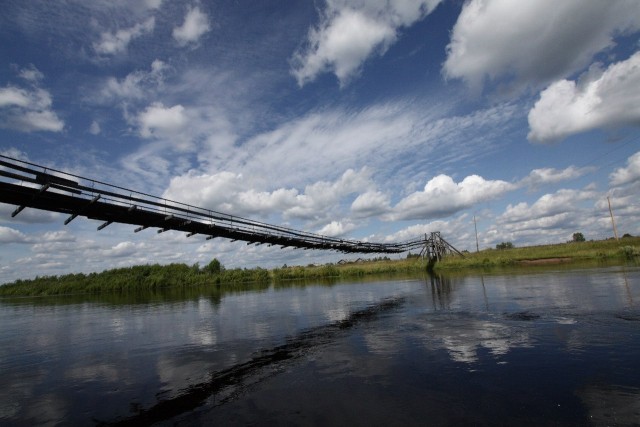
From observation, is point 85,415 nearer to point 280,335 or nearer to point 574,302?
point 280,335

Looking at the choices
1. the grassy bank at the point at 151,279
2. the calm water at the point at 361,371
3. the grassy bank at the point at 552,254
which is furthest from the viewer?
the grassy bank at the point at 151,279

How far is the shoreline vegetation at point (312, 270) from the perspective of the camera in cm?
6594

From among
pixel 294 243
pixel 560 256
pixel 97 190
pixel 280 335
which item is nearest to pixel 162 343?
pixel 280 335

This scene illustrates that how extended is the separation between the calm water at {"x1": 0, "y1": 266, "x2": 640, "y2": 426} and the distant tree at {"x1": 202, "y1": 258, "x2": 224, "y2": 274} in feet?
311

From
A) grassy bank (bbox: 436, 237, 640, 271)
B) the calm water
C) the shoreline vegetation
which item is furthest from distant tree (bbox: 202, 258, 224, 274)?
the calm water

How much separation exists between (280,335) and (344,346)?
540 cm

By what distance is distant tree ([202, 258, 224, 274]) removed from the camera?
117 meters

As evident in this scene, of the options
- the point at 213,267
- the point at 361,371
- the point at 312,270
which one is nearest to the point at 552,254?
the point at 312,270

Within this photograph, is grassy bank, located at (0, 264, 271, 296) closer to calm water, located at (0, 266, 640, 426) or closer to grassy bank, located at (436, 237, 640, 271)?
grassy bank, located at (436, 237, 640, 271)

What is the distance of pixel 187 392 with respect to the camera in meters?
11.9

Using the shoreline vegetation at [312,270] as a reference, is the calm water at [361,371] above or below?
below

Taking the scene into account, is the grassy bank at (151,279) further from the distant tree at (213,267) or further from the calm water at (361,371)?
the calm water at (361,371)

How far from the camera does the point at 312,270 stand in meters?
95.2

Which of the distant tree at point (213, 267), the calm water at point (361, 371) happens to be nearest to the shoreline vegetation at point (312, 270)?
the distant tree at point (213, 267)
